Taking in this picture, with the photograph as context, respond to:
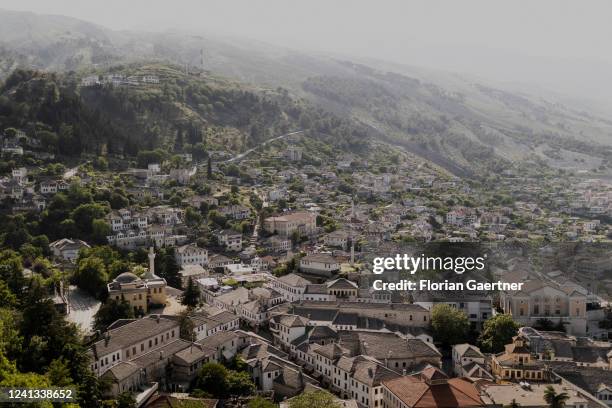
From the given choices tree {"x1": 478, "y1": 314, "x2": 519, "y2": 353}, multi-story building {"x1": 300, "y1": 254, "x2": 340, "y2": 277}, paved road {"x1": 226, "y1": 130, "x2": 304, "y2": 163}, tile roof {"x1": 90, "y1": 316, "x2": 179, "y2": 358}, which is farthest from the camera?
paved road {"x1": 226, "y1": 130, "x2": 304, "y2": 163}

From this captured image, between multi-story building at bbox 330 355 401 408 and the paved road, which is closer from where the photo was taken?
multi-story building at bbox 330 355 401 408

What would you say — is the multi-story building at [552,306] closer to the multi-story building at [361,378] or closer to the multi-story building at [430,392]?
the multi-story building at [430,392]

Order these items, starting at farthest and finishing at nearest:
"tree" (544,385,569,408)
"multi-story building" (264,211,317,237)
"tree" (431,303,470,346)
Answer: "multi-story building" (264,211,317,237)
"tree" (431,303,470,346)
"tree" (544,385,569,408)

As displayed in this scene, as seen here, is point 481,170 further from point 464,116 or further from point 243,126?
point 464,116

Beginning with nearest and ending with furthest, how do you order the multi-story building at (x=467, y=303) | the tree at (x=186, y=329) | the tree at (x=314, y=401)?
the tree at (x=314, y=401), the tree at (x=186, y=329), the multi-story building at (x=467, y=303)

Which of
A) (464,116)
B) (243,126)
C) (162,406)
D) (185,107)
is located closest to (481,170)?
(243,126)

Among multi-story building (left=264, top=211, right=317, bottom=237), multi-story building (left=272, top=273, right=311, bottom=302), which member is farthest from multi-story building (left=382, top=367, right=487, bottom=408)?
multi-story building (left=264, top=211, right=317, bottom=237)

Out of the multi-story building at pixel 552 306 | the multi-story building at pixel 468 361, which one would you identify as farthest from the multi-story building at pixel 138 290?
the multi-story building at pixel 552 306

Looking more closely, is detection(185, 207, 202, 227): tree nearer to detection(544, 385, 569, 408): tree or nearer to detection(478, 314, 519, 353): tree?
detection(478, 314, 519, 353): tree

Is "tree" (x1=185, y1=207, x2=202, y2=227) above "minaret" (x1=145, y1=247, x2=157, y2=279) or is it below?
below
